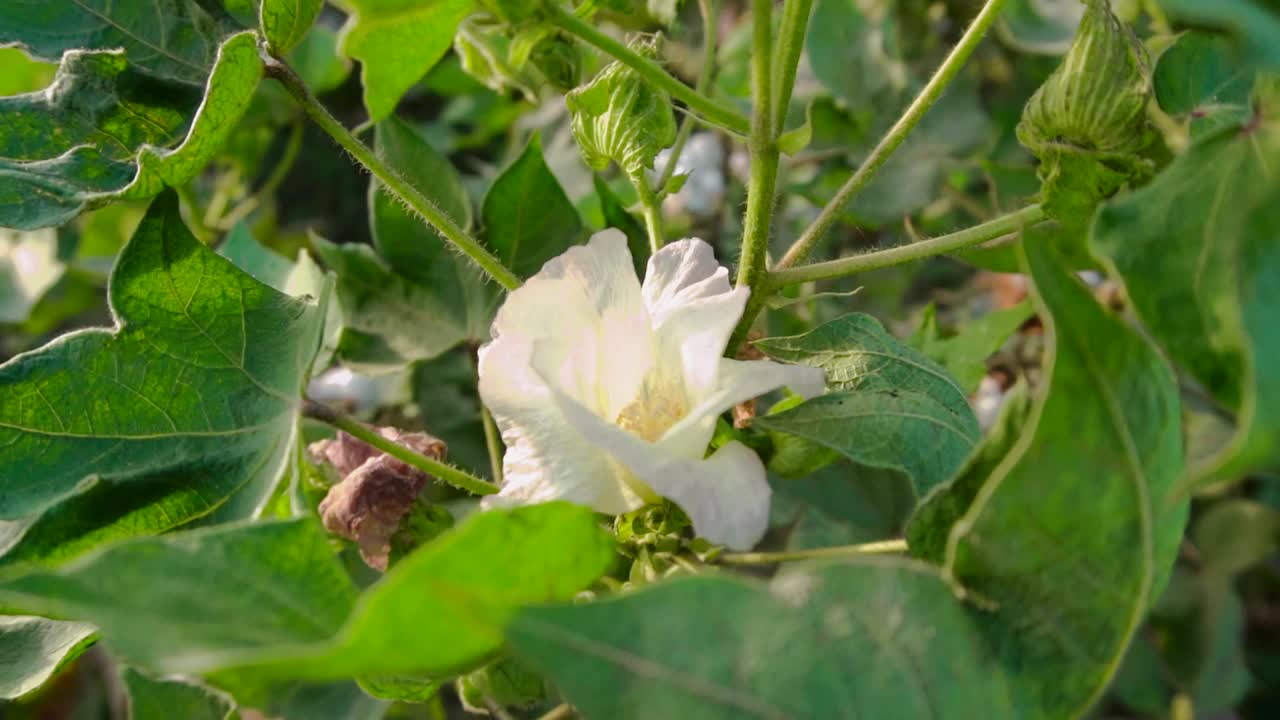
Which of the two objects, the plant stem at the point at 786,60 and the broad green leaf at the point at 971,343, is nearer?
the plant stem at the point at 786,60

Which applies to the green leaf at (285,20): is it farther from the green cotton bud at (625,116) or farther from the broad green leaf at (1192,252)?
the broad green leaf at (1192,252)

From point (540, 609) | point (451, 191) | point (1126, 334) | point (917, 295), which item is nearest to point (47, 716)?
point (451, 191)

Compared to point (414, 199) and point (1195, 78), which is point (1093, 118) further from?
point (414, 199)

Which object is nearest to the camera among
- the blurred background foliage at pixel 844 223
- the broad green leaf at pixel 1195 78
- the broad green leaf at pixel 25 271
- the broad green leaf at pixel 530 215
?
the broad green leaf at pixel 1195 78

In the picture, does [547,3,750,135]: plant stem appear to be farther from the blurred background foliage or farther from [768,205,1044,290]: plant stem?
the blurred background foliage

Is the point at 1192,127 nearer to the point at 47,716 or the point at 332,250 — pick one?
the point at 332,250

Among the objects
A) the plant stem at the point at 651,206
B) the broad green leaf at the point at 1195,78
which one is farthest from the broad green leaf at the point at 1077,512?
the broad green leaf at the point at 1195,78
